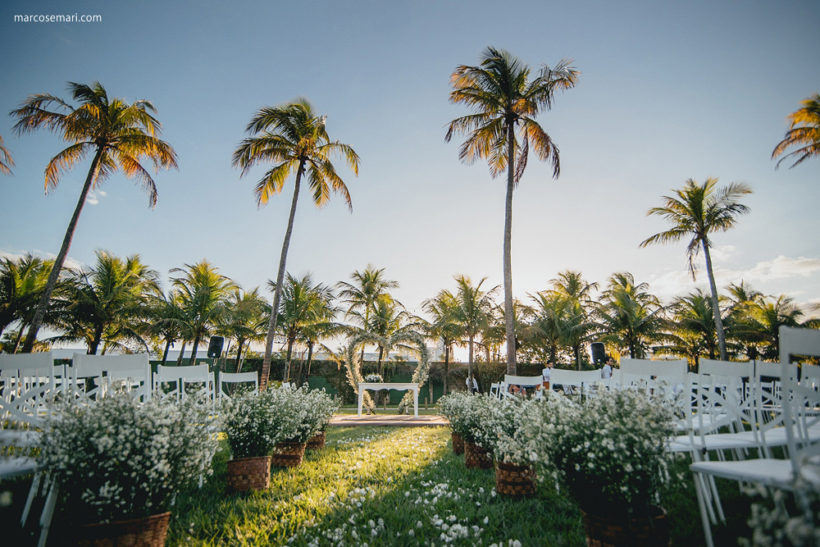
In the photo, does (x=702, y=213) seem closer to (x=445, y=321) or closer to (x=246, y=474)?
(x=445, y=321)

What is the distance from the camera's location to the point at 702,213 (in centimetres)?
1638

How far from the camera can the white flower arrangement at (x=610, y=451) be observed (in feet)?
6.86

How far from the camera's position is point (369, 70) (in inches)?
364

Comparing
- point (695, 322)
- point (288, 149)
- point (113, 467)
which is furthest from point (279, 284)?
point (695, 322)

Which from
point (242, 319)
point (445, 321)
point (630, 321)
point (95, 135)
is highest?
point (95, 135)

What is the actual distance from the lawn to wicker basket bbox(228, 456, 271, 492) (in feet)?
0.39

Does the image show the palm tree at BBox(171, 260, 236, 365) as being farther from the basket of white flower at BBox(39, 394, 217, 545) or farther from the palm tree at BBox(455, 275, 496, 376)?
the basket of white flower at BBox(39, 394, 217, 545)

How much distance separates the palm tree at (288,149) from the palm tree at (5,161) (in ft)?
22.5

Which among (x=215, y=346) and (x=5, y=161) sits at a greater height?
(x=5, y=161)

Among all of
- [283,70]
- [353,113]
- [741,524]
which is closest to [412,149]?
[353,113]

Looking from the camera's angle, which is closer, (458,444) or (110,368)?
(110,368)

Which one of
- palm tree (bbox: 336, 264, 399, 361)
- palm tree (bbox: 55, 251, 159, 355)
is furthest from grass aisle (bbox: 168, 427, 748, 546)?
palm tree (bbox: 55, 251, 159, 355)

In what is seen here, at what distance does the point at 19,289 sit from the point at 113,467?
22.4 metres

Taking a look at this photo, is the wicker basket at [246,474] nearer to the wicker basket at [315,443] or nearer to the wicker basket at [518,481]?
the wicker basket at [315,443]
